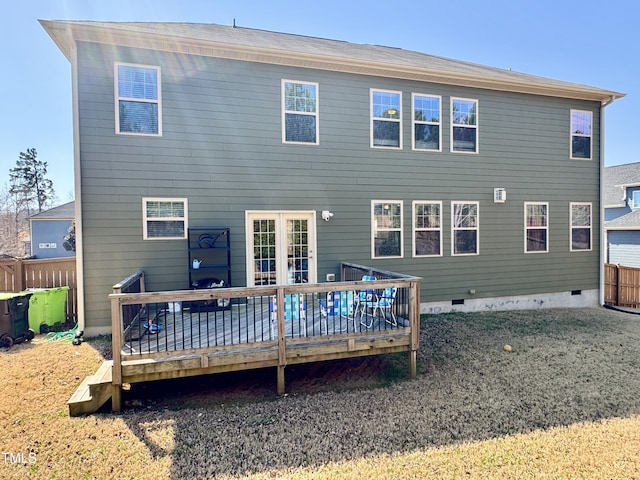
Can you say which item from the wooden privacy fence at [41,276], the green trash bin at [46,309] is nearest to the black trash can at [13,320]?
the green trash bin at [46,309]

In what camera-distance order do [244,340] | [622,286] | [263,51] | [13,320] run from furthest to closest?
[622,286], [263,51], [13,320], [244,340]

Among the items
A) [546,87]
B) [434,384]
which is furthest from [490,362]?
[546,87]

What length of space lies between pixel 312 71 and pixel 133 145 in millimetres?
3911

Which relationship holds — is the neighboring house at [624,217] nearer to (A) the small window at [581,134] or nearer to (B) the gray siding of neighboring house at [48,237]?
(A) the small window at [581,134]

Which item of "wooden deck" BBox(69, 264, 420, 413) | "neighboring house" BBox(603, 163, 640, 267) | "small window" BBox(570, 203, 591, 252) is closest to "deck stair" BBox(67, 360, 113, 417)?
"wooden deck" BBox(69, 264, 420, 413)

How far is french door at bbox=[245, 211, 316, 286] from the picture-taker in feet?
22.6

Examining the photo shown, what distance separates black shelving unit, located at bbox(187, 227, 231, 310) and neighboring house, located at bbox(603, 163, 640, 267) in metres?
16.0

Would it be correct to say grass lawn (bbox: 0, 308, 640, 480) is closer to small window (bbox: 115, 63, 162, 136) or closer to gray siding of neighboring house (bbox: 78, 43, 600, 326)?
gray siding of neighboring house (bbox: 78, 43, 600, 326)

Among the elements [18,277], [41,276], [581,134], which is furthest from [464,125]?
[18,277]

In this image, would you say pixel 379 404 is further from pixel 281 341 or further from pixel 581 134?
pixel 581 134

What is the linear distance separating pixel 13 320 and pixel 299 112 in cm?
666

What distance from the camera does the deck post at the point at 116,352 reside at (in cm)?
363

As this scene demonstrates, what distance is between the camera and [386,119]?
7.64m

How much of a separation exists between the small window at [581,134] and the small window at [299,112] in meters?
7.22
